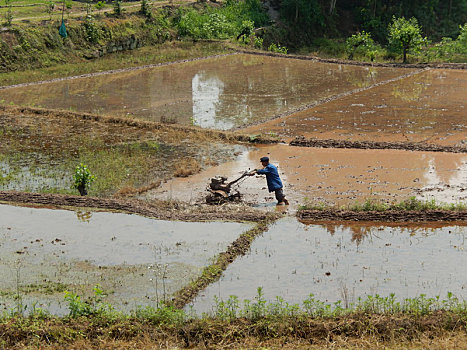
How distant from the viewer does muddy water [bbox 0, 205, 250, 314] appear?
8.14 m

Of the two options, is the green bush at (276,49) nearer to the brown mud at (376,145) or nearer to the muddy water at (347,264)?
the brown mud at (376,145)

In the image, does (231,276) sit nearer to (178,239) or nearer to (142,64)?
(178,239)

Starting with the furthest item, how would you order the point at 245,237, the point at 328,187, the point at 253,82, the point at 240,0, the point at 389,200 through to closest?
the point at 240,0
the point at 253,82
the point at 328,187
the point at 389,200
the point at 245,237

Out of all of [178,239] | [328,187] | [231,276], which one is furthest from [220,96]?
[231,276]

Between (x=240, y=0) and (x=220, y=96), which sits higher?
(x=240, y=0)

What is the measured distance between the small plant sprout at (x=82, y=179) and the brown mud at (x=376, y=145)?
5.55 metres

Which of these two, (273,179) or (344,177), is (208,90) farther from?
(273,179)

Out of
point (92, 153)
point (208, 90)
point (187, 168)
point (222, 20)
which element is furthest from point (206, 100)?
point (222, 20)

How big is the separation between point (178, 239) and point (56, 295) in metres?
2.38

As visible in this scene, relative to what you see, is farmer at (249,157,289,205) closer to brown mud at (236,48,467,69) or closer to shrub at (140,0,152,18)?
brown mud at (236,48,467,69)

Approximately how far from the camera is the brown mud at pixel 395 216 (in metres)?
10.2

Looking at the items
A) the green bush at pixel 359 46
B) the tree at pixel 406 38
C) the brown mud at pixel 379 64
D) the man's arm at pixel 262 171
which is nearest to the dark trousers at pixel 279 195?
the man's arm at pixel 262 171

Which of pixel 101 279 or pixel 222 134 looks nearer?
pixel 101 279

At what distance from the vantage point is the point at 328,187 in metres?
12.0
